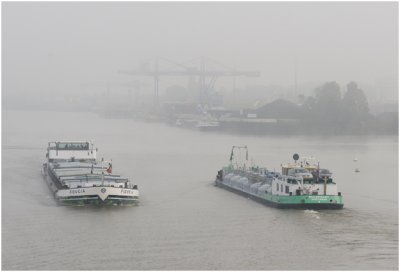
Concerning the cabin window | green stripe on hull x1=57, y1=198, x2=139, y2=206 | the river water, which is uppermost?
the cabin window

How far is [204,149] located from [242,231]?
1834cm

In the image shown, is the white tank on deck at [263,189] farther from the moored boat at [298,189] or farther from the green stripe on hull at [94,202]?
the green stripe on hull at [94,202]

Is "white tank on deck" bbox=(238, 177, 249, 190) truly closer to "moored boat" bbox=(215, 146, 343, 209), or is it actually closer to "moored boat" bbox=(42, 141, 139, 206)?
"moored boat" bbox=(215, 146, 343, 209)

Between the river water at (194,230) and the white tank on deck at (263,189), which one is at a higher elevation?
the white tank on deck at (263,189)

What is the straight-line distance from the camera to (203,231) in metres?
12.3

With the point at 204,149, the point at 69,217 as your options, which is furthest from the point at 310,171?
the point at 204,149

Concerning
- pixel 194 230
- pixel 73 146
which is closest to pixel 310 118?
pixel 73 146

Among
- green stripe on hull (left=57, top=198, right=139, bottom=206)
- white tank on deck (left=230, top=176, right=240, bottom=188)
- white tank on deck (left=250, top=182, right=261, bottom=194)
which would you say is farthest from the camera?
white tank on deck (left=230, top=176, right=240, bottom=188)

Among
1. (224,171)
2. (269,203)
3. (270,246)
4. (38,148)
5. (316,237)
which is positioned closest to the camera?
(270,246)

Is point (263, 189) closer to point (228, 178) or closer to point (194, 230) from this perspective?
point (228, 178)

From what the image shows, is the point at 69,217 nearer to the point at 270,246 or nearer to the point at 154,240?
the point at 154,240

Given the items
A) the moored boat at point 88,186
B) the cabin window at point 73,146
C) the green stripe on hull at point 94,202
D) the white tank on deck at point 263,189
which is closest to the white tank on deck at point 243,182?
the white tank on deck at point 263,189

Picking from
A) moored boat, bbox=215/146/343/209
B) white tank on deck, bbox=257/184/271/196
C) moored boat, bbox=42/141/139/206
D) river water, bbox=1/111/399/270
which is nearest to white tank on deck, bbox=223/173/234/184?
river water, bbox=1/111/399/270

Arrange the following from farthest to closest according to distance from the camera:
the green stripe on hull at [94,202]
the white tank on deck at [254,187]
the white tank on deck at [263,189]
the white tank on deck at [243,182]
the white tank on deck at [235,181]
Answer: the white tank on deck at [235,181] → the white tank on deck at [243,182] → the white tank on deck at [254,187] → the white tank on deck at [263,189] → the green stripe on hull at [94,202]
